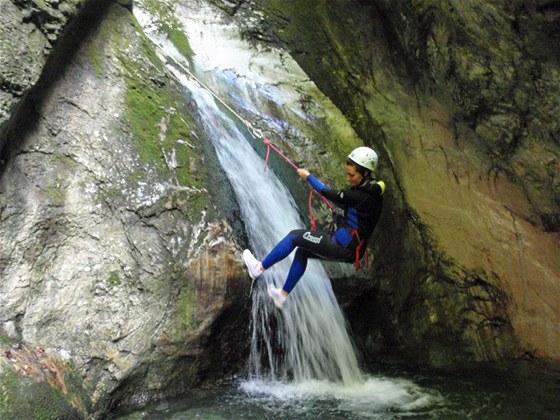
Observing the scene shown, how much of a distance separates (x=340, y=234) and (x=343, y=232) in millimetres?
35

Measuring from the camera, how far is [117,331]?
4.66m

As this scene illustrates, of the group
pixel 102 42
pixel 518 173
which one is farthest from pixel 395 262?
pixel 102 42

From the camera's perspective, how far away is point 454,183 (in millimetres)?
7605

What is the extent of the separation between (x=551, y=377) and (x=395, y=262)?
2218 mm

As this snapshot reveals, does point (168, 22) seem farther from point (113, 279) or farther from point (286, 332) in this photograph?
point (286, 332)

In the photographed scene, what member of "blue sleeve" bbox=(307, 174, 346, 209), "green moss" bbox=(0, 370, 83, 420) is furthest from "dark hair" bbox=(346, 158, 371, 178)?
"green moss" bbox=(0, 370, 83, 420)

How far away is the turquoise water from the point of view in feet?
15.9

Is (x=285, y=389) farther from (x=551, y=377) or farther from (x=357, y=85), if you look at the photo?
(x=357, y=85)

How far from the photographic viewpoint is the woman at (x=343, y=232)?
5.20m

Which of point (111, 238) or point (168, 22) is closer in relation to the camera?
point (111, 238)

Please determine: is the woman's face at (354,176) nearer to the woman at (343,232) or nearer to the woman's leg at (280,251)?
the woman at (343,232)

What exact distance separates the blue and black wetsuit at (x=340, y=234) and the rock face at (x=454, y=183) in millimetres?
1341

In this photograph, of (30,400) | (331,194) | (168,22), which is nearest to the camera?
(30,400)

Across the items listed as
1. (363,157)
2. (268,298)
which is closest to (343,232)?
(363,157)
